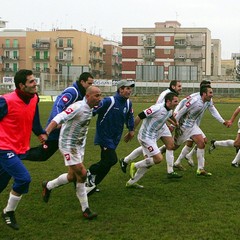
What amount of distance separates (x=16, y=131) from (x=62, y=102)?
178 centimetres

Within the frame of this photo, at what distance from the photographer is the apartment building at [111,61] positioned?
369 feet

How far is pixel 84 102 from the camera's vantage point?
7.41 m

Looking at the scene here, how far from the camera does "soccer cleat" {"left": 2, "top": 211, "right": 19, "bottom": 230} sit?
265 inches

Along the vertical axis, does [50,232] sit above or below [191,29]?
below

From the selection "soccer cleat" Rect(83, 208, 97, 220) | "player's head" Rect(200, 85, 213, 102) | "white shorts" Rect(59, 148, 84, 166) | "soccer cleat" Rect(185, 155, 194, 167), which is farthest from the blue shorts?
"soccer cleat" Rect(185, 155, 194, 167)

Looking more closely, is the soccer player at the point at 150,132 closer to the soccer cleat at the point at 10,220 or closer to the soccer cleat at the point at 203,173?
Result: the soccer cleat at the point at 203,173

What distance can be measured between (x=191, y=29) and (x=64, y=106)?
92.8 meters

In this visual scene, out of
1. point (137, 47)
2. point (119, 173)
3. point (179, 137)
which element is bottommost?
point (119, 173)

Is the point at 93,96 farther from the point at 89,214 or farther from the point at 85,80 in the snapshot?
the point at 89,214

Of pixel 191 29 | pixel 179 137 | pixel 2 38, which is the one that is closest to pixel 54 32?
pixel 2 38

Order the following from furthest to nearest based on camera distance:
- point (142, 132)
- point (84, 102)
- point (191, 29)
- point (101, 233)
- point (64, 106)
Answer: point (191, 29), point (142, 132), point (64, 106), point (84, 102), point (101, 233)

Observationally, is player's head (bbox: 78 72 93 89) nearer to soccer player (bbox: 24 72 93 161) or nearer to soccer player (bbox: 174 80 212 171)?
soccer player (bbox: 24 72 93 161)

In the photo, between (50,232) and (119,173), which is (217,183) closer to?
(119,173)

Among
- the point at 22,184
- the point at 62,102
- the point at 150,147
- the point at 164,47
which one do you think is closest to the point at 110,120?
the point at 62,102
